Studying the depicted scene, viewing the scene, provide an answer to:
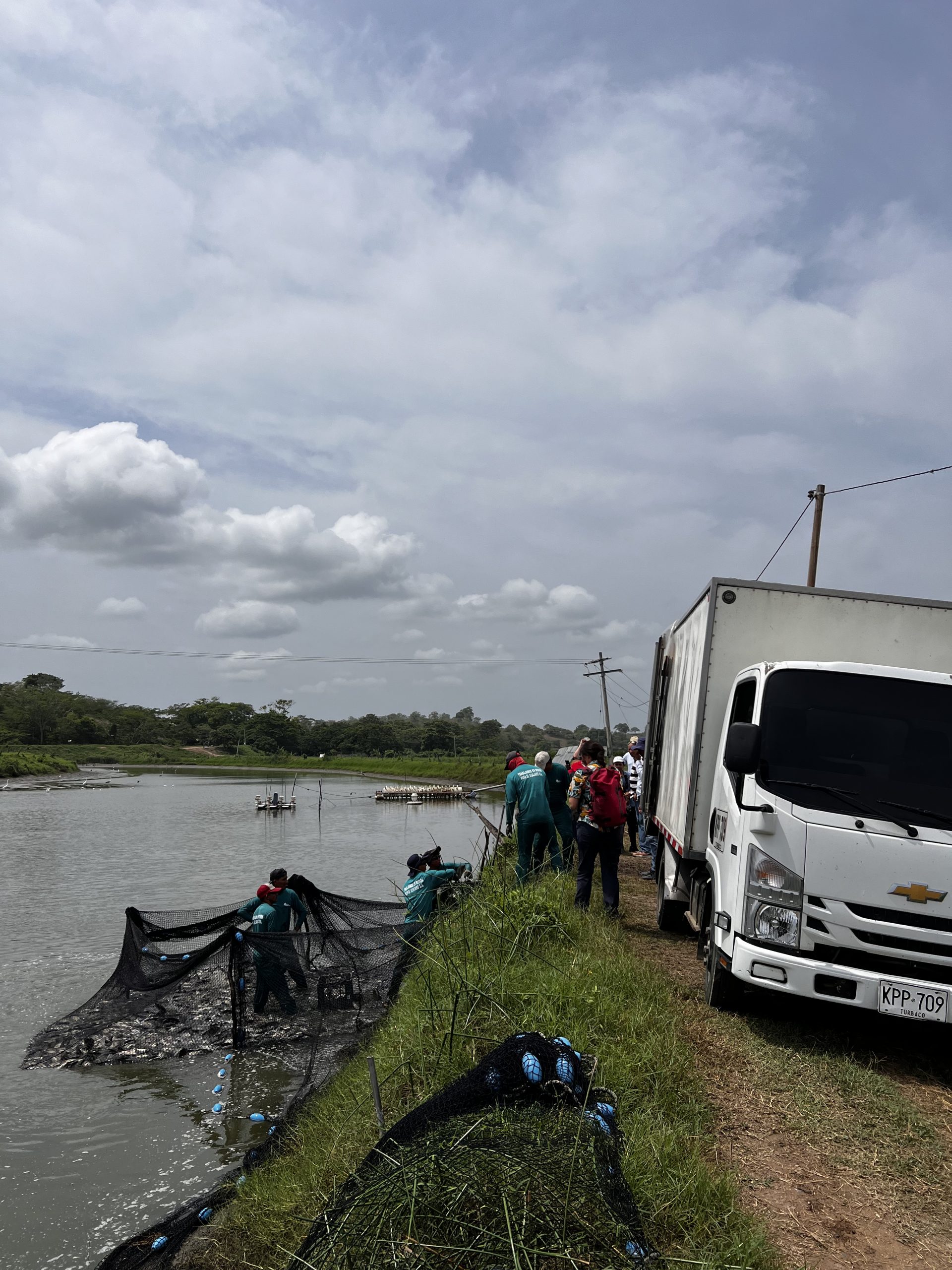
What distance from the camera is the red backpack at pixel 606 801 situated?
8922mm

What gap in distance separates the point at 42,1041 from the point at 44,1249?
4.25m

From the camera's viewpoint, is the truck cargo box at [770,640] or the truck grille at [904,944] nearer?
the truck grille at [904,944]

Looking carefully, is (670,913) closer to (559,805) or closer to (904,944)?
(559,805)

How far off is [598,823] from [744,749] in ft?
11.5

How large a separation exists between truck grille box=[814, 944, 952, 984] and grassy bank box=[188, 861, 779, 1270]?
1.06 meters

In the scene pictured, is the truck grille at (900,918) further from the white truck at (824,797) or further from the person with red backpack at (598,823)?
the person with red backpack at (598,823)

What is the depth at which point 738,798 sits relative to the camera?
600cm

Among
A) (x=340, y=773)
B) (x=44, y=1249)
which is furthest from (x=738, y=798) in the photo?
(x=340, y=773)

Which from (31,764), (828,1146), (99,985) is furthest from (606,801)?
(31,764)

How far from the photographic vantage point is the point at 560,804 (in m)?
11.3

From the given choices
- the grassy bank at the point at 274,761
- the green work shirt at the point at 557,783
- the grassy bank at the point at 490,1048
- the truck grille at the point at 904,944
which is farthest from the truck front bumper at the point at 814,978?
the grassy bank at the point at 274,761

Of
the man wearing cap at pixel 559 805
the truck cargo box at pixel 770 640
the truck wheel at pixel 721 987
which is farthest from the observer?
the man wearing cap at pixel 559 805

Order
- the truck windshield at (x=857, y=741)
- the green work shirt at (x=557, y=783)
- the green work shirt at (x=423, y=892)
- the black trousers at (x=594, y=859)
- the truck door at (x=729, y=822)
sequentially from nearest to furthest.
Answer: the truck windshield at (x=857, y=741), the truck door at (x=729, y=822), the green work shirt at (x=423, y=892), the black trousers at (x=594, y=859), the green work shirt at (x=557, y=783)

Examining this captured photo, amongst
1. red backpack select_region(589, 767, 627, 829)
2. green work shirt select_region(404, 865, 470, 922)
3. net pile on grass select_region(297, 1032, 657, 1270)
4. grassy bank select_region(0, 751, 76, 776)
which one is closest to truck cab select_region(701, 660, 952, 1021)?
red backpack select_region(589, 767, 627, 829)
